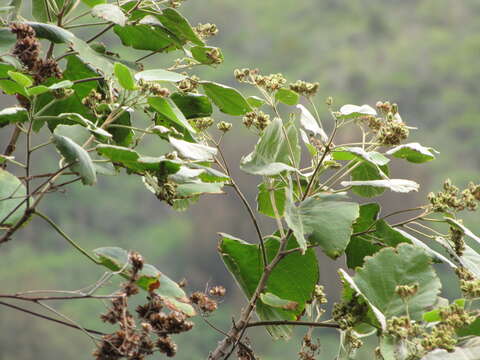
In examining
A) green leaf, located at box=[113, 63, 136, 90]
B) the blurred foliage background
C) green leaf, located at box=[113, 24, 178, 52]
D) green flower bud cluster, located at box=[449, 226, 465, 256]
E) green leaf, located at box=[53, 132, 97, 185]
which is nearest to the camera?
green leaf, located at box=[53, 132, 97, 185]

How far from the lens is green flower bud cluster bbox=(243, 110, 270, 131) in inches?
50.2

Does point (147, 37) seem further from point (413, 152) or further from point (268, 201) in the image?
point (413, 152)

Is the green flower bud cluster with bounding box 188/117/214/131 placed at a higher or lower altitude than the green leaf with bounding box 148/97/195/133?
higher

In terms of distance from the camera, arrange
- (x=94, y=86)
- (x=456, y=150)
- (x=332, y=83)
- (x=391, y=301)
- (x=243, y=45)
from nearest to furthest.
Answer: (x=391, y=301) < (x=94, y=86) < (x=456, y=150) < (x=332, y=83) < (x=243, y=45)

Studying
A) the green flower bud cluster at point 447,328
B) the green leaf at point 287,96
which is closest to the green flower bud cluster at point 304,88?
the green leaf at point 287,96

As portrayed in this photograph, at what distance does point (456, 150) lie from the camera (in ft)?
97.3

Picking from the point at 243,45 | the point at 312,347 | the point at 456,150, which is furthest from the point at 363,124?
the point at 243,45

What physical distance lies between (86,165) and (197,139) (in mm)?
362

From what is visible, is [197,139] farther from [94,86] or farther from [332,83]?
[332,83]

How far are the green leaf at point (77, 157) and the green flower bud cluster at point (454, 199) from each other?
0.50m

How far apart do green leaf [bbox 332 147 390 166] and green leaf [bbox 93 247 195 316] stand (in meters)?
0.31

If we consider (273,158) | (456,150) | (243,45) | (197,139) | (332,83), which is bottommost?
(273,158)

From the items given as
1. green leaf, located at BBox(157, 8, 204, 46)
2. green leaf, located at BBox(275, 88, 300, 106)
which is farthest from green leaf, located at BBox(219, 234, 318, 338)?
green leaf, located at BBox(157, 8, 204, 46)

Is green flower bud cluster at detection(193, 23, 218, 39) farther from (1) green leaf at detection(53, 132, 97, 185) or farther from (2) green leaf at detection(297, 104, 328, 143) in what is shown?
(1) green leaf at detection(53, 132, 97, 185)
